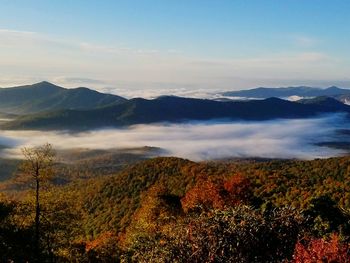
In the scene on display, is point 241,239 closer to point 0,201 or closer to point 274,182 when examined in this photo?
point 0,201

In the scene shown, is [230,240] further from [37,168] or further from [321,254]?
[37,168]

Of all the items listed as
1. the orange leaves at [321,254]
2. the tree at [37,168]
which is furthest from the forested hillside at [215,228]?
the tree at [37,168]

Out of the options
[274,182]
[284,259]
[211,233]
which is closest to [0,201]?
[211,233]

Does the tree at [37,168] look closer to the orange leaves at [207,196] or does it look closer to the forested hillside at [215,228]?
the forested hillside at [215,228]

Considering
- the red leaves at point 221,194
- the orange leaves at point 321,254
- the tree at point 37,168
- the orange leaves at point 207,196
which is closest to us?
the orange leaves at point 321,254

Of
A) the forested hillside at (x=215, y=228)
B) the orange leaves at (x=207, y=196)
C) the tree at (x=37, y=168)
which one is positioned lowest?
the orange leaves at (x=207, y=196)

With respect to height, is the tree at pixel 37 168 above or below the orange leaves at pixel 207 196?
above

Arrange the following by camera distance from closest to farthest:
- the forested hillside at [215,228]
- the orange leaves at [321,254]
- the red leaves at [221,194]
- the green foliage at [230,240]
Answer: the orange leaves at [321,254] → the green foliage at [230,240] → the forested hillside at [215,228] → the red leaves at [221,194]

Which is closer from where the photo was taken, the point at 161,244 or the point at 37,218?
the point at 161,244

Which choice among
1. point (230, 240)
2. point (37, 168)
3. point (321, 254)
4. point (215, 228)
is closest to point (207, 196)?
point (37, 168)
